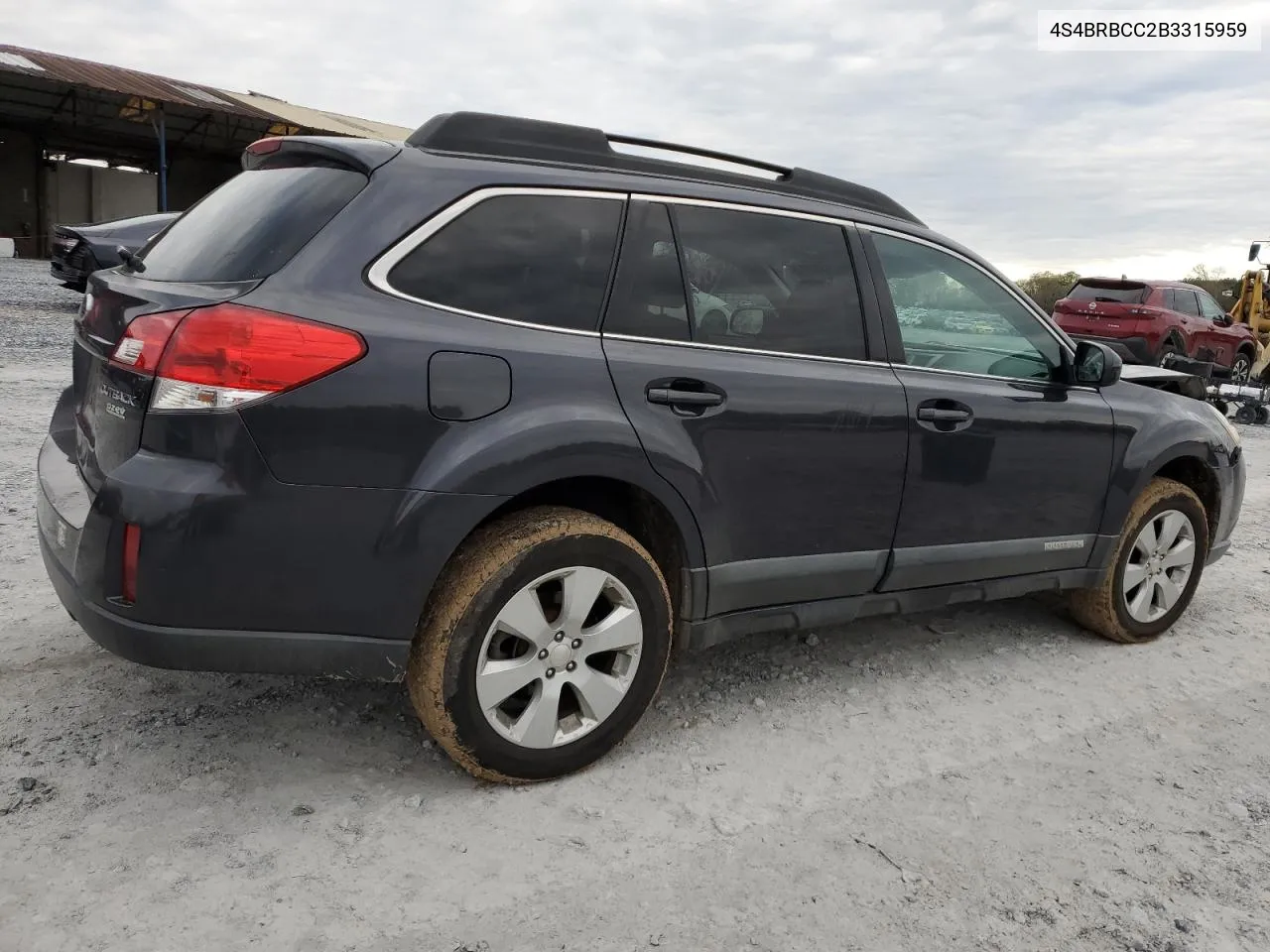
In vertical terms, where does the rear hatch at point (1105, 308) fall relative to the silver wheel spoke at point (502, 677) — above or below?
above

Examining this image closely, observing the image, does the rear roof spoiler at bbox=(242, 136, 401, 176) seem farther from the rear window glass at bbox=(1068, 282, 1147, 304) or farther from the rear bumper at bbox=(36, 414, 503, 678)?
the rear window glass at bbox=(1068, 282, 1147, 304)

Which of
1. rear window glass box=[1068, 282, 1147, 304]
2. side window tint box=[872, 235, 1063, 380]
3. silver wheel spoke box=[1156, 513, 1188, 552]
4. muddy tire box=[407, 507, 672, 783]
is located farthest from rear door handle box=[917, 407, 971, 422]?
rear window glass box=[1068, 282, 1147, 304]

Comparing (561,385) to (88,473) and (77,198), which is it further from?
(77,198)

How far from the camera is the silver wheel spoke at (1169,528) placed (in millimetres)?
4223

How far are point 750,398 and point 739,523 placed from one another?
1.24ft

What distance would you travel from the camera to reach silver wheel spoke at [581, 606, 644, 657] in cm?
273

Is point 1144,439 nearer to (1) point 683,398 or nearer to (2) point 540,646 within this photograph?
(1) point 683,398

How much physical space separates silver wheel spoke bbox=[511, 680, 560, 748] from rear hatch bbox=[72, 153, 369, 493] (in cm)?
109

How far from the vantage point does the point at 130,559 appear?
2.28 meters

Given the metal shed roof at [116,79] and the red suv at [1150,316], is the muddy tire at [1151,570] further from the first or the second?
the metal shed roof at [116,79]

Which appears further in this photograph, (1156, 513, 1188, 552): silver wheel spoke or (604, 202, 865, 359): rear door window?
(1156, 513, 1188, 552): silver wheel spoke

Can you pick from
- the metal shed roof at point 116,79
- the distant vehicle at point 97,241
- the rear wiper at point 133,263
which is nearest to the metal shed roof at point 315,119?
the metal shed roof at point 116,79

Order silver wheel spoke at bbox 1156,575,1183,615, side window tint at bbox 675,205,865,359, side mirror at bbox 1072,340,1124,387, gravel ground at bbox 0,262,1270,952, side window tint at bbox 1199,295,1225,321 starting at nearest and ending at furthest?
1. gravel ground at bbox 0,262,1270,952
2. side window tint at bbox 675,205,865,359
3. side mirror at bbox 1072,340,1124,387
4. silver wheel spoke at bbox 1156,575,1183,615
5. side window tint at bbox 1199,295,1225,321

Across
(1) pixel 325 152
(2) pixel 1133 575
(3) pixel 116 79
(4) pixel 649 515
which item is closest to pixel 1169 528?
(2) pixel 1133 575
